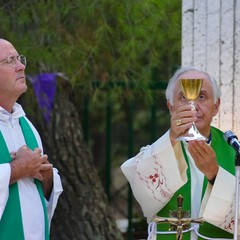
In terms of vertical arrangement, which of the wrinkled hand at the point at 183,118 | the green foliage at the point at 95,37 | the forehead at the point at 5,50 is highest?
the green foliage at the point at 95,37

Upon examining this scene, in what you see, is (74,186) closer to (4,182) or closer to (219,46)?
(219,46)

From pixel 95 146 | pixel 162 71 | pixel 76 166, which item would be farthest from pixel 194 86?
pixel 95 146

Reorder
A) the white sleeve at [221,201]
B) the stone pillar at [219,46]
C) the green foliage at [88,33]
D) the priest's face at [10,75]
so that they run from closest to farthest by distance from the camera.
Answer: the white sleeve at [221,201], the priest's face at [10,75], the stone pillar at [219,46], the green foliage at [88,33]

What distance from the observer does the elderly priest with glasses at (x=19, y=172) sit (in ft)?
Answer: 15.7

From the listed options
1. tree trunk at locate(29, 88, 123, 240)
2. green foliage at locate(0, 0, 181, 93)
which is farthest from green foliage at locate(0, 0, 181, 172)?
tree trunk at locate(29, 88, 123, 240)

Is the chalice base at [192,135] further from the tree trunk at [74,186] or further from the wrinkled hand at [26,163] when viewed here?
the tree trunk at [74,186]

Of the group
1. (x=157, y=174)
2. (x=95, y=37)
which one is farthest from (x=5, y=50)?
(x=95, y=37)

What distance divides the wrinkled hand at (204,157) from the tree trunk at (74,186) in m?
3.24

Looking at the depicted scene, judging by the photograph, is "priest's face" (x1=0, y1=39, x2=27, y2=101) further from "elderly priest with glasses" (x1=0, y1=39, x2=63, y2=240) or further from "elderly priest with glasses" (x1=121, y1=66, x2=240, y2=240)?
"elderly priest with glasses" (x1=121, y1=66, x2=240, y2=240)

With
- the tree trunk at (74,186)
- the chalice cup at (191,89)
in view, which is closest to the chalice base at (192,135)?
the chalice cup at (191,89)

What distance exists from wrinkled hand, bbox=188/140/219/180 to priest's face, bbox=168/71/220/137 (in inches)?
11.3

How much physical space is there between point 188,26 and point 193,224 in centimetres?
135

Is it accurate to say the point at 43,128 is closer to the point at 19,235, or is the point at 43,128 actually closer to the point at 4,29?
the point at 4,29

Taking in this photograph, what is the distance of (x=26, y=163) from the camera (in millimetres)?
4785
